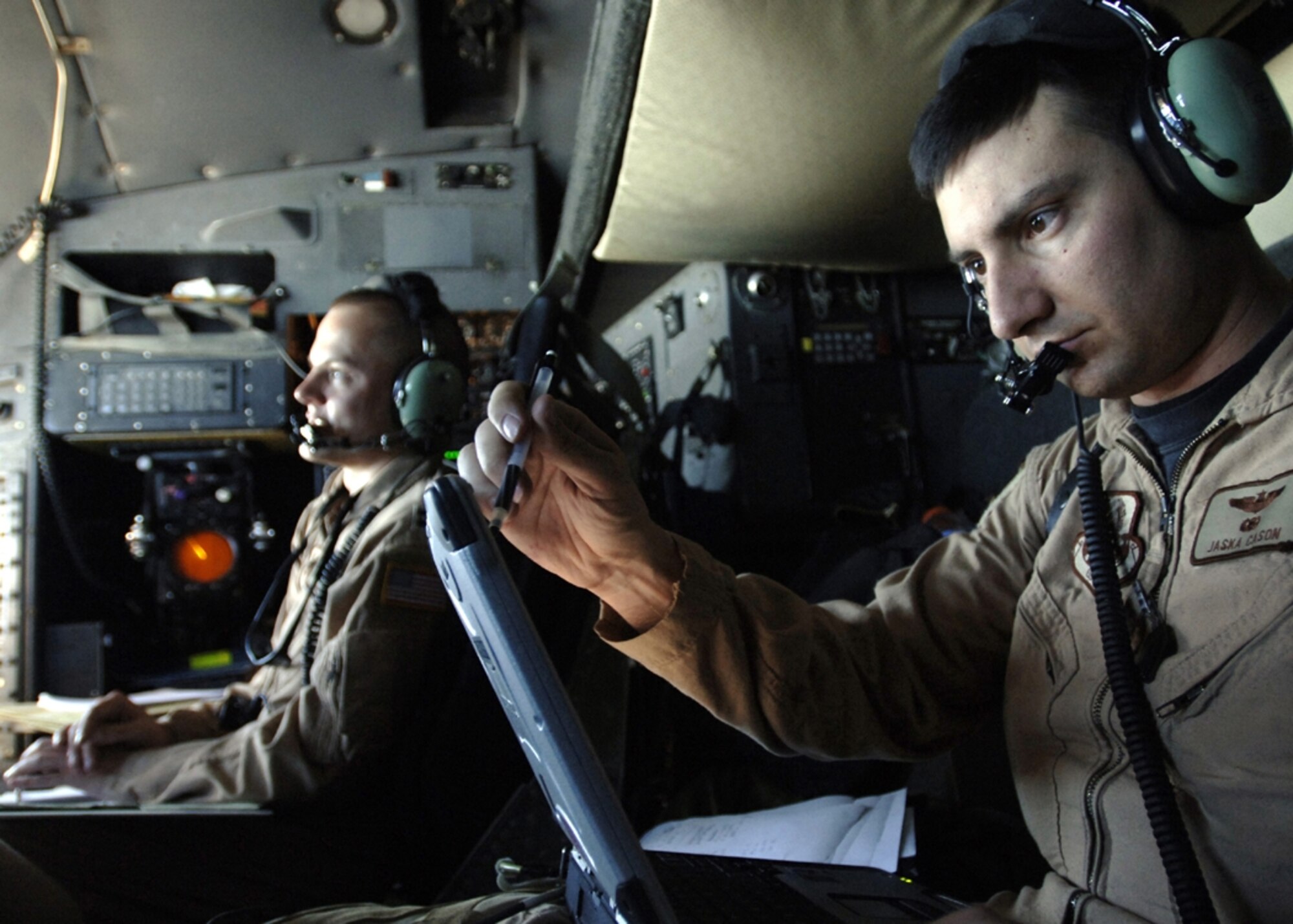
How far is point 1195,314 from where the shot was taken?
651 mm

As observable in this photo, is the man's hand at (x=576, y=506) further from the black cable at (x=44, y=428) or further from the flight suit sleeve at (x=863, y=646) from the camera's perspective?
the black cable at (x=44, y=428)

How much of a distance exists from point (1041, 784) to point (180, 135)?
249cm

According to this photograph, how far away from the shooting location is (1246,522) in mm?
588

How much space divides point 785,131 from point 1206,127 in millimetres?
898

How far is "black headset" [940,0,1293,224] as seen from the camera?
0.59 meters

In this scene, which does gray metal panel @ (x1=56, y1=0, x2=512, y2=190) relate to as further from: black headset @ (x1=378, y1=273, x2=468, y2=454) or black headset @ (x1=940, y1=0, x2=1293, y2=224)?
black headset @ (x1=940, y1=0, x2=1293, y2=224)

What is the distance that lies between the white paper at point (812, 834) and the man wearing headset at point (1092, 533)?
6.2 inches

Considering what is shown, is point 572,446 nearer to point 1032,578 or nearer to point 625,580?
point 625,580

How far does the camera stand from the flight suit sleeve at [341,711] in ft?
3.64

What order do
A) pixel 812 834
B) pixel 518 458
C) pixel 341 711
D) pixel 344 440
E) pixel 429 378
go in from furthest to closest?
1. pixel 344 440
2. pixel 429 378
3. pixel 341 711
4. pixel 812 834
5. pixel 518 458

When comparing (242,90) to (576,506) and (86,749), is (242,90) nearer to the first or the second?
(86,749)

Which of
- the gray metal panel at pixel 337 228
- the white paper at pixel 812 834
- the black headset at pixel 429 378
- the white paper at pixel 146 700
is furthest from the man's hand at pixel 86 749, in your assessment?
the gray metal panel at pixel 337 228

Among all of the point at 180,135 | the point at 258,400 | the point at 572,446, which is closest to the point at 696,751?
the point at 572,446

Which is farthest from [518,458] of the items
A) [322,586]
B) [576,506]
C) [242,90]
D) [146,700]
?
[242,90]
